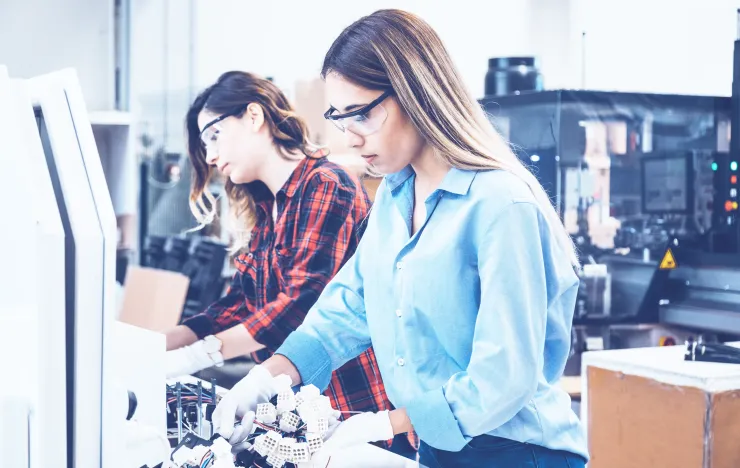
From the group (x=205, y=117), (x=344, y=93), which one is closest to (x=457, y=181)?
(x=344, y=93)

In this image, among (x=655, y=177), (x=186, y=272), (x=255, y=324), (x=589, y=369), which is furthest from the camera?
(x=186, y=272)

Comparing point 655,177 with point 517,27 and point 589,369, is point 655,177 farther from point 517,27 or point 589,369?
point 517,27

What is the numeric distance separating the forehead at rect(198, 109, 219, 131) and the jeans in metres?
1.14

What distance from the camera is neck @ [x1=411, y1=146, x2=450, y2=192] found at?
1.42 m

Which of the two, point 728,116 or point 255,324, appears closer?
point 255,324

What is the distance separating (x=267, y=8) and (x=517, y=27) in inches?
57.2

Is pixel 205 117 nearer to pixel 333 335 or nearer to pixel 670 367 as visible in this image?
pixel 333 335

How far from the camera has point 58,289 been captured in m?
0.76

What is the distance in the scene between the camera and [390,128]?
1379 mm

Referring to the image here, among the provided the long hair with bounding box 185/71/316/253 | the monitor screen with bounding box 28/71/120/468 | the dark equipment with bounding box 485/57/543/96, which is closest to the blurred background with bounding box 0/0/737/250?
the dark equipment with bounding box 485/57/543/96

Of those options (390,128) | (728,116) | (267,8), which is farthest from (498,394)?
(267,8)

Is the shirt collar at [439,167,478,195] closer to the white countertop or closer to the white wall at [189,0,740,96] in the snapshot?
the white countertop

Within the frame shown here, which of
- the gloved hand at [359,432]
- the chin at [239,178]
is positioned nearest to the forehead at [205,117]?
the chin at [239,178]

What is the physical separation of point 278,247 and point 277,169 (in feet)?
0.68
